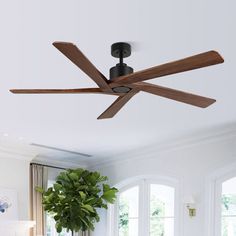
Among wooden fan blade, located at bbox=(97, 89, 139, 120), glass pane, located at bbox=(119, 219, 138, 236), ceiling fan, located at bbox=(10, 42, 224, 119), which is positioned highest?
ceiling fan, located at bbox=(10, 42, 224, 119)

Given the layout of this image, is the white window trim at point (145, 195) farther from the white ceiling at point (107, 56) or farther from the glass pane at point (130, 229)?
the white ceiling at point (107, 56)

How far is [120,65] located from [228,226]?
346cm

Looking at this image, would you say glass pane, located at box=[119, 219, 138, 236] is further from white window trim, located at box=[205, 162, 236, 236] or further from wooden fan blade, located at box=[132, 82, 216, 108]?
wooden fan blade, located at box=[132, 82, 216, 108]

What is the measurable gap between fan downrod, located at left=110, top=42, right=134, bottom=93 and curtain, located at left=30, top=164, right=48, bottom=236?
4.30 meters

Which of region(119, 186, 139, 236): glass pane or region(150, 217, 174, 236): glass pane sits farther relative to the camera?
region(119, 186, 139, 236): glass pane

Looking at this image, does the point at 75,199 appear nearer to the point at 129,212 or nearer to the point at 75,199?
the point at 75,199

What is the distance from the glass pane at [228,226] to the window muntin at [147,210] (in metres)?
0.91

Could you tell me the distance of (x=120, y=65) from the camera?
2.94 metres

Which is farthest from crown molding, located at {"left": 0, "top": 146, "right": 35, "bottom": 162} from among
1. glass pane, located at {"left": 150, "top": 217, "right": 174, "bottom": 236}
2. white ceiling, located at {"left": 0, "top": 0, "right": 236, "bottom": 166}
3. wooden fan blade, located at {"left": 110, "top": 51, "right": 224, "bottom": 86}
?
wooden fan blade, located at {"left": 110, "top": 51, "right": 224, "bottom": 86}

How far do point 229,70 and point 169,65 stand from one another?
134 centimetres

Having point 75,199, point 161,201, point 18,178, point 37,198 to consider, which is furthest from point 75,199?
point 161,201

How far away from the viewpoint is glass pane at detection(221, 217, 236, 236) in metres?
5.58

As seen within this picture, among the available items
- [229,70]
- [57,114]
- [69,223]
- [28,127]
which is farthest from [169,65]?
[69,223]

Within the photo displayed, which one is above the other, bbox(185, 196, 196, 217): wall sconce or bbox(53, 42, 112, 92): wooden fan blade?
bbox(53, 42, 112, 92): wooden fan blade
